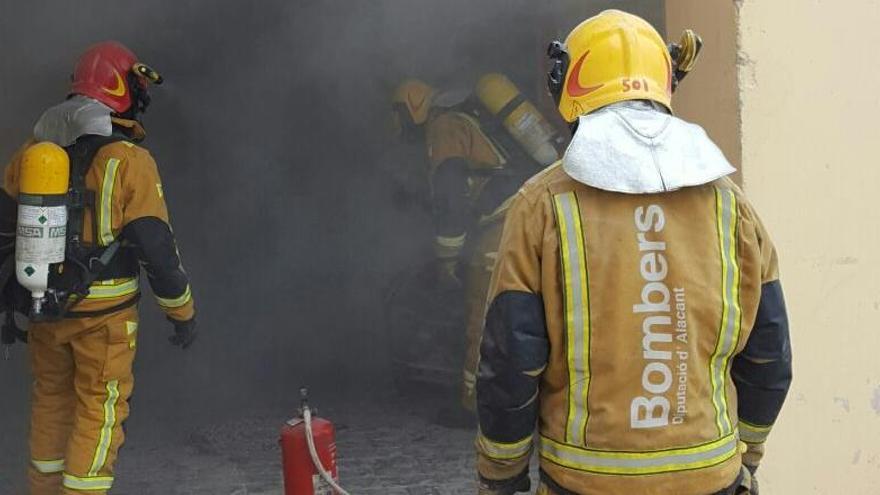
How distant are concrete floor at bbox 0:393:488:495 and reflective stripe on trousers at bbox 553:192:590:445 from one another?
8.00 feet

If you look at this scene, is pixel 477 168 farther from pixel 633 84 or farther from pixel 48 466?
pixel 633 84

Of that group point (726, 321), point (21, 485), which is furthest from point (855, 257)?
point (21, 485)

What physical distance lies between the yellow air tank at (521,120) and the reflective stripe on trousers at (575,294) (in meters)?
2.89

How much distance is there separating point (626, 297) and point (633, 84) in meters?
0.51

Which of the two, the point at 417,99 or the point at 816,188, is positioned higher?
the point at 417,99

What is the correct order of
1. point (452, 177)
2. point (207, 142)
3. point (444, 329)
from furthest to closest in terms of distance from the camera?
point (207, 142), point (444, 329), point (452, 177)

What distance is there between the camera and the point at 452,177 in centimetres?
518

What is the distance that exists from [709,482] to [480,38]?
4.72 meters

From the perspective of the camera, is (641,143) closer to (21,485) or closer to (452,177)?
(452,177)

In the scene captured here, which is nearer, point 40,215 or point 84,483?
point 40,215

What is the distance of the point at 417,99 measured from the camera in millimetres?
5652

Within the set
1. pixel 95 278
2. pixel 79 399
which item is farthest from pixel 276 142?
pixel 79 399

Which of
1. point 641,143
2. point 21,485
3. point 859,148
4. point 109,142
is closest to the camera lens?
point 641,143

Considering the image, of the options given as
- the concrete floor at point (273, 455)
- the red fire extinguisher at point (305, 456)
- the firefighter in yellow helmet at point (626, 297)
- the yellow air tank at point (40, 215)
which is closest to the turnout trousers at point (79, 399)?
the yellow air tank at point (40, 215)
